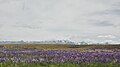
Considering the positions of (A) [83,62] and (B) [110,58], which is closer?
(A) [83,62]

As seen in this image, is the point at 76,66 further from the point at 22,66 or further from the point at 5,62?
the point at 5,62

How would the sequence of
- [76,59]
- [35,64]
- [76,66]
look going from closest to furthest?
[76,66]
[35,64]
[76,59]

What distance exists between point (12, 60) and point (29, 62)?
139cm

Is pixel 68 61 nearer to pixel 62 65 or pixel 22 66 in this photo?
pixel 62 65

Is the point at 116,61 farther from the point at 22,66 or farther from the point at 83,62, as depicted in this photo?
the point at 22,66

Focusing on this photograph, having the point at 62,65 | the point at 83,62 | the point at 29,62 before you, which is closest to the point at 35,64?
the point at 29,62

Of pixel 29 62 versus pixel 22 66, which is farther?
pixel 29 62

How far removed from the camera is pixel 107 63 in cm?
1736

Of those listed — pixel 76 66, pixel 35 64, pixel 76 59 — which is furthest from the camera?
pixel 76 59

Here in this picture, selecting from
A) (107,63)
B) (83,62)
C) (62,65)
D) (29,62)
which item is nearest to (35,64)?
(29,62)

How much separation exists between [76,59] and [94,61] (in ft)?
3.83

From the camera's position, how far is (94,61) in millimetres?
18062

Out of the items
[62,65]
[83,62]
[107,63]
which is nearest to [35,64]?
[62,65]

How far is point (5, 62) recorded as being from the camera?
58.9ft
